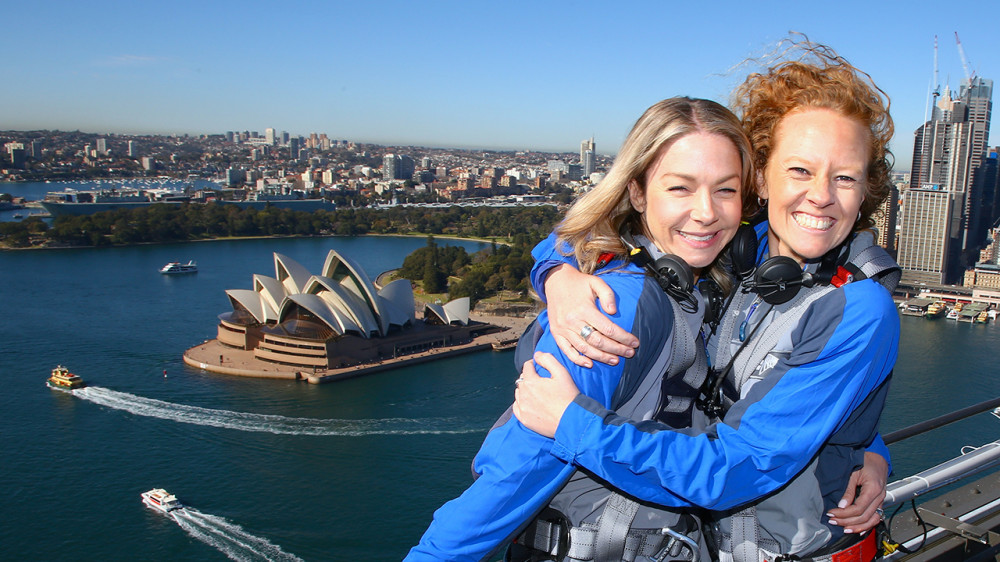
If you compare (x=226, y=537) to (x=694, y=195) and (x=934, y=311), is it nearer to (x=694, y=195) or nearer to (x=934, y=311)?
(x=694, y=195)

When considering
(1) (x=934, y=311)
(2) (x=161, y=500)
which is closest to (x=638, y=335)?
(2) (x=161, y=500)

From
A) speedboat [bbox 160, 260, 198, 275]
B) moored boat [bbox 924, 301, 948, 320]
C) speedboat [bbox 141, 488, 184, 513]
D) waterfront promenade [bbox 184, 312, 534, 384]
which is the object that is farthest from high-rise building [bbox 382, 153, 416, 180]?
speedboat [bbox 141, 488, 184, 513]

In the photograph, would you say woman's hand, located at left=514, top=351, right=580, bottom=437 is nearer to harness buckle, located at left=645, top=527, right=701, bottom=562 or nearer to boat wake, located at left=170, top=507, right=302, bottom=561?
harness buckle, located at left=645, top=527, right=701, bottom=562

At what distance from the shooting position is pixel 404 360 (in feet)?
31.4

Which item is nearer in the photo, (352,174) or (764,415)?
(764,415)

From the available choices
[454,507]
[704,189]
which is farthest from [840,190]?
[454,507]

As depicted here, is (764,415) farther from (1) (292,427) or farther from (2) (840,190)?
(1) (292,427)

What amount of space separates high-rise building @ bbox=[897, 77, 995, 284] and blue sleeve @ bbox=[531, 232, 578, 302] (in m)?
18.0

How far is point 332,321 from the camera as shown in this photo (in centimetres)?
955

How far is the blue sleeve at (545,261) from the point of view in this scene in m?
0.65

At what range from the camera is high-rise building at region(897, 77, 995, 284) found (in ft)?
56.4

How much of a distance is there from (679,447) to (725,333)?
18 centimetres

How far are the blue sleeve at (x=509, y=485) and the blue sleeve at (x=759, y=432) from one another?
0.02 m

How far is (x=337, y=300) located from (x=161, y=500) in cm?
492
